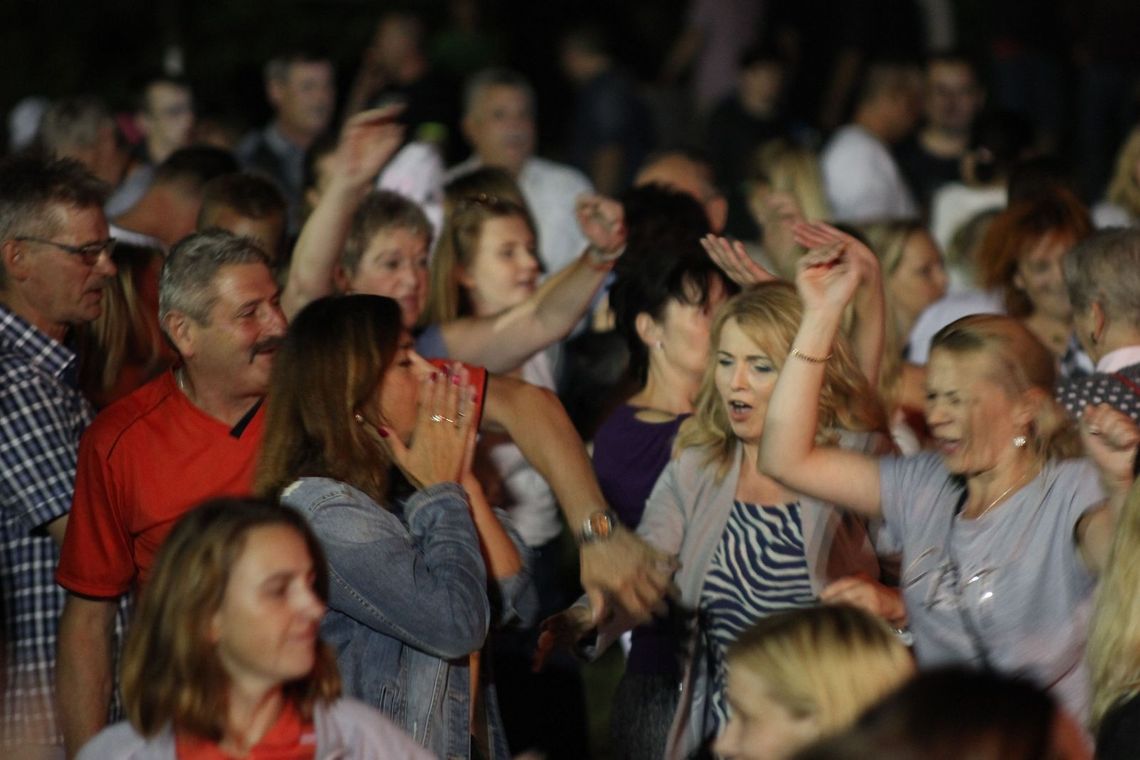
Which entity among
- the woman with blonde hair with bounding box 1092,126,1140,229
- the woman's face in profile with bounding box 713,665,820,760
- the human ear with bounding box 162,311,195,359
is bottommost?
the woman with blonde hair with bounding box 1092,126,1140,229

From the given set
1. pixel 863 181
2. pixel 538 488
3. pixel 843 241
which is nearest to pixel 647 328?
pixel 538 488

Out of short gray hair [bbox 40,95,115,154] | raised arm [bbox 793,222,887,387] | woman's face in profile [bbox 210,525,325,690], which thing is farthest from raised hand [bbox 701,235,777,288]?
short gray hair [bbox 40,95,115,154]

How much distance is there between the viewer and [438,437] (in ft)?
13.4

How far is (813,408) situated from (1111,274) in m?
1.49

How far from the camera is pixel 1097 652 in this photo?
11.8 feet

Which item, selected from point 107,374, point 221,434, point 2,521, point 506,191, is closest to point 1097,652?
point 221,434

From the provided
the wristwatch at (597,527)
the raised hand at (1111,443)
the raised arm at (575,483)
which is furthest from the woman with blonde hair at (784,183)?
the raised hand at (1111,443)

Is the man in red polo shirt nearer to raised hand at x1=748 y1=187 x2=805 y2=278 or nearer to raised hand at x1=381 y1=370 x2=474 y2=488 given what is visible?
raised hand at x1=381 y1=370 x2=474 y2=488

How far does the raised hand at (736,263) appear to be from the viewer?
5.01 meters

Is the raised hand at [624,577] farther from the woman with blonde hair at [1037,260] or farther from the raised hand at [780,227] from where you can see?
the woman with blonde hair at [1037,260]

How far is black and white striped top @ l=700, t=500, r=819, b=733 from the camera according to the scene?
442 centimetres

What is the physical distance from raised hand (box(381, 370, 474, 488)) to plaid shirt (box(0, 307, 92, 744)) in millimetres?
1103

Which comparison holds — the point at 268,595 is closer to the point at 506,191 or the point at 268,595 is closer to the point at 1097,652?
the point at 1097,652

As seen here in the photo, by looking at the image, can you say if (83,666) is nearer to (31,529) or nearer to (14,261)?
(31,529)
